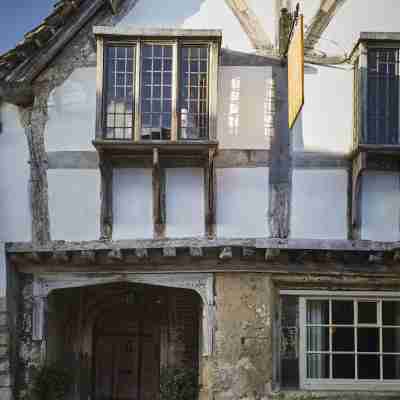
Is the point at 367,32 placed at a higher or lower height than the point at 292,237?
higher

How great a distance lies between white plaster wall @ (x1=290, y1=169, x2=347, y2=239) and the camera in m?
10.7

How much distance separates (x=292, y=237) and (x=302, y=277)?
63cm

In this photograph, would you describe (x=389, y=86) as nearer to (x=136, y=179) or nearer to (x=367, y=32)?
(x=367, y=32)

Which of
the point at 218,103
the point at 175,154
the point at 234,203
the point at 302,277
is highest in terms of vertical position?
the point at 218,103

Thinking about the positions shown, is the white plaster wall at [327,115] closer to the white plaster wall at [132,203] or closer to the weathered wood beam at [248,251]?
the weathered wood beam at [248,251]

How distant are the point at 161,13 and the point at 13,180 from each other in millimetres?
3315

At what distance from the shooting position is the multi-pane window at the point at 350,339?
10961mm

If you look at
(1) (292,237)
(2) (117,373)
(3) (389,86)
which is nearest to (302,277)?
(1) (292,237)

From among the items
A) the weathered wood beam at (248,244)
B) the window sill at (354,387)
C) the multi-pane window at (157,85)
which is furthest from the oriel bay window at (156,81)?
the window sill at (354,387)

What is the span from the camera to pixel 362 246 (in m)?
10.6

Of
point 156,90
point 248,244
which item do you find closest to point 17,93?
point 156,90

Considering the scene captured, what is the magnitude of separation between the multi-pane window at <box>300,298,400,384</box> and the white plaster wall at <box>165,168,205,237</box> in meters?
2.01

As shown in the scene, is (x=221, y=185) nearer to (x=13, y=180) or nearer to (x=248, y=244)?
(x=248, y=244)

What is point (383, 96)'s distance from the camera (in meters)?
10.9
